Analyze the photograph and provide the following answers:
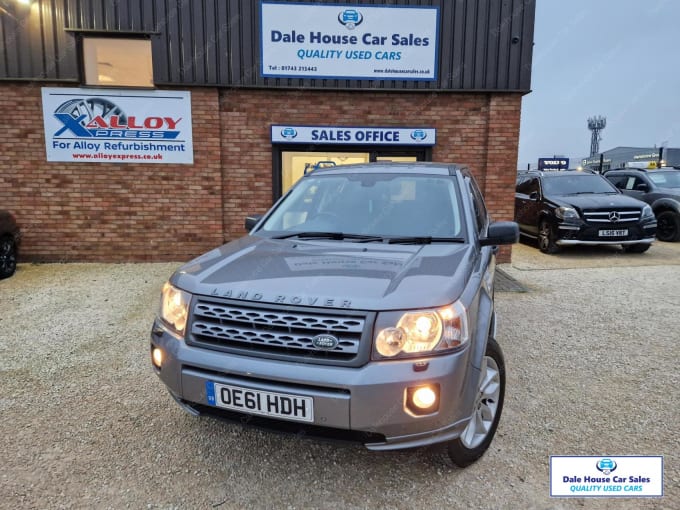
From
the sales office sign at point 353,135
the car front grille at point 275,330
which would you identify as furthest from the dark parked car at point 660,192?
the car front grille at point 275,330

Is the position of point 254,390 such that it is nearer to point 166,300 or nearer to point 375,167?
point 166,300

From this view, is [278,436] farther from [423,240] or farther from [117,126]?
[117,126]

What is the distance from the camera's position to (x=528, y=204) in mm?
10352

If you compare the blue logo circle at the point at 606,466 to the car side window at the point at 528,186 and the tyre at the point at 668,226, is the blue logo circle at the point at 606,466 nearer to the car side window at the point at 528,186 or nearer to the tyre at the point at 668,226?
the car side window at the point at 528,186

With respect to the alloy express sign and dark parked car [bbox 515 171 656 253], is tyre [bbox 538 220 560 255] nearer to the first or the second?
dark parked car [bbox 515 171 656 253]

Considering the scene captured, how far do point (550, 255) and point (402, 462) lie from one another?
8.05 m

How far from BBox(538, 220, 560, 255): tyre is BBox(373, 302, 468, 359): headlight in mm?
8278

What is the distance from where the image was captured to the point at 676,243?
11.1 meters

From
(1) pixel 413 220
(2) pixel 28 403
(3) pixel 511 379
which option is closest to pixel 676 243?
(3) pixel 511 379

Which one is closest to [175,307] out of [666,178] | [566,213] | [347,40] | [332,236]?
[332,236]

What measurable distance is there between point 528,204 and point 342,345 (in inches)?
376

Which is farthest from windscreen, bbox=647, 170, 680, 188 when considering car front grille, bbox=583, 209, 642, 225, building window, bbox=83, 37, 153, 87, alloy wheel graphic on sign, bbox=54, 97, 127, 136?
alloy wheel graphic on sign, bbox=54, 97, 127, 136

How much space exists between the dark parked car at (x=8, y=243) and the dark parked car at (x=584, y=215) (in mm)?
9919

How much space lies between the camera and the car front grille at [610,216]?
8.84m
